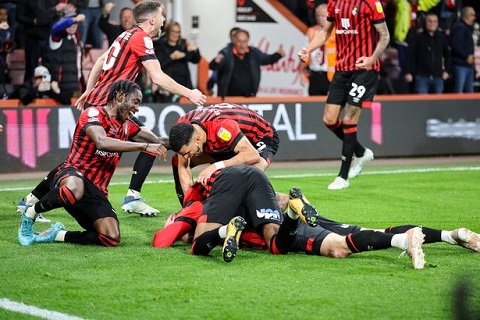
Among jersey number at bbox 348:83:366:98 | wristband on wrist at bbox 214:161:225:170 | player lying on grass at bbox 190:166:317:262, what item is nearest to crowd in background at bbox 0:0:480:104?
jersey number at bbox 348:83:366:98

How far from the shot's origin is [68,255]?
7.80 m

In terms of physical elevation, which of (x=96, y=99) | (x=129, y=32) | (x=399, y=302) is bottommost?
(x=399, y=302)

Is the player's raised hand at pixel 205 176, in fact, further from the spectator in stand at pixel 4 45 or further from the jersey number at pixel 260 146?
the spectator in stand at pixel 4 45

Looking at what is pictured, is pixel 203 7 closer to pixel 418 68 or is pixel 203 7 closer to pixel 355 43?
pixel 418 68

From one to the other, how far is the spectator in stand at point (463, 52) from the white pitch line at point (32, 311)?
43.4 ft

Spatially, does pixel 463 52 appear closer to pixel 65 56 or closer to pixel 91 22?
pixel 91 22

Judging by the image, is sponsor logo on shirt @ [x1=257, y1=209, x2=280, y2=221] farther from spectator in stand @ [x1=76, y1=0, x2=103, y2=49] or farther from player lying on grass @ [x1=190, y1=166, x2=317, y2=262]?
spectator in stand @ [x1=76, y1=0, x2=103, y2=49]

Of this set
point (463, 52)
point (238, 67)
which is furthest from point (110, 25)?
point (463, 52)

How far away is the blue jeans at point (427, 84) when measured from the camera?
57.1 feet

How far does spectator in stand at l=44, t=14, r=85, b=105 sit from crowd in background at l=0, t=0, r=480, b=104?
15 mm

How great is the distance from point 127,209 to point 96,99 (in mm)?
1343

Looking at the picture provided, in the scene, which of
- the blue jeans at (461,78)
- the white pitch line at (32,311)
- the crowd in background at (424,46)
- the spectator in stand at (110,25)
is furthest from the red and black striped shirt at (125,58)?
the blue jeans at (461,78)

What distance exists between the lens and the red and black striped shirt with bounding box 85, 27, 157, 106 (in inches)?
381

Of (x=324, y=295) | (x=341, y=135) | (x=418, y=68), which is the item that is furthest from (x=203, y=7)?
(x=324, y=295)
